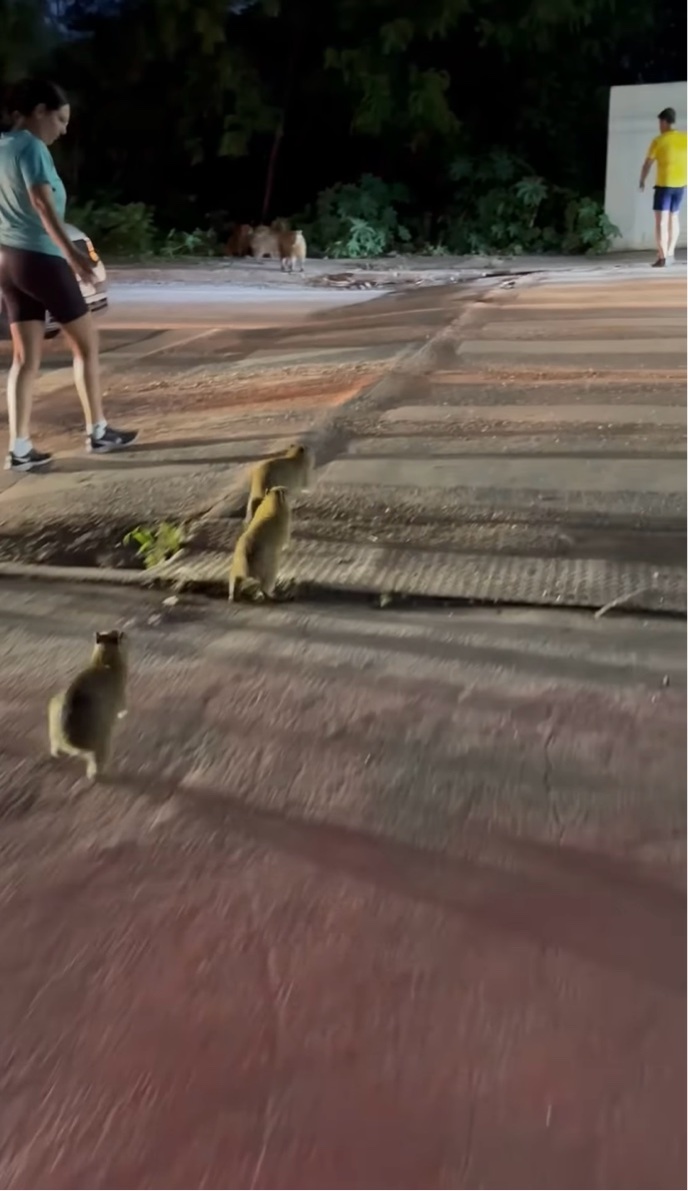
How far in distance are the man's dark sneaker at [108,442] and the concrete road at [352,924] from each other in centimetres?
230

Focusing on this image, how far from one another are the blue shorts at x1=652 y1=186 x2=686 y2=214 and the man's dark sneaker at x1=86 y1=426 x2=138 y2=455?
398 inches

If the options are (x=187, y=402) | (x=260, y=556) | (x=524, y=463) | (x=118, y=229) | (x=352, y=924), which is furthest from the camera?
(x=118, y=229)

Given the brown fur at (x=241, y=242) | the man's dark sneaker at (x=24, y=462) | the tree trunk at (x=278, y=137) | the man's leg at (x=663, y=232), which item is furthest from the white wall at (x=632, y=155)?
the man's dark sneaker at (x=24, y=462)

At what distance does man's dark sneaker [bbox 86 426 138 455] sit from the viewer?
4941 millimetres

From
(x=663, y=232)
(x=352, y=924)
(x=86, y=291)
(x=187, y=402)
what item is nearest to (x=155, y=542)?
(x=352, y=924)

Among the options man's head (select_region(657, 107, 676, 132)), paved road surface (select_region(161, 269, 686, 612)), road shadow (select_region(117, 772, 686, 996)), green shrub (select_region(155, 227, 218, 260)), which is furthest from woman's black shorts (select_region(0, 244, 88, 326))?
green shrub (select_region(155, 227, 218, 260))

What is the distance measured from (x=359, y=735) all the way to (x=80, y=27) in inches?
780

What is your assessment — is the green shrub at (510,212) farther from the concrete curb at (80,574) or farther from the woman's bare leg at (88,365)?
the concrete curb at (80,574)

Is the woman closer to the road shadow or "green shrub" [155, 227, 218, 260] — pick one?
the road shadow

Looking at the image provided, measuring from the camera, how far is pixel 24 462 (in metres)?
4.64

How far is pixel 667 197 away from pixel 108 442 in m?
10.2

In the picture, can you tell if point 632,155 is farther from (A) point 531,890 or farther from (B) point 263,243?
(A) point 531,890

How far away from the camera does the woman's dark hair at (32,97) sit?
4324mm

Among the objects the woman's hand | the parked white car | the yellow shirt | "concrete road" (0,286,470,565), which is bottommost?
"concrete road" (0,286,470,565)
